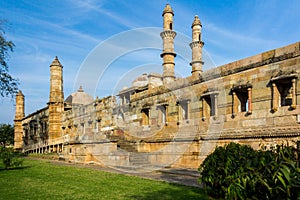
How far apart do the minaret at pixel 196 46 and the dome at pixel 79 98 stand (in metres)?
19.0

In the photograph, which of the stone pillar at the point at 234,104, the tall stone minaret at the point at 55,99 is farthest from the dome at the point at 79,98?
the stone pillar at the point at 234,104

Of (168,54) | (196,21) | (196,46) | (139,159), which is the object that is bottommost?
(139,159)

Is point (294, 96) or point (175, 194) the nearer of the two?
point (175, 194)

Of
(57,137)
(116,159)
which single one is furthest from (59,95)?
(116,159)

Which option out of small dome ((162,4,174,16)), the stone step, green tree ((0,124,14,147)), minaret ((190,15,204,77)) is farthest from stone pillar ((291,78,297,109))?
green tree ((0,124,14,147))

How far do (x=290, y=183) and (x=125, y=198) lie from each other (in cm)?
413

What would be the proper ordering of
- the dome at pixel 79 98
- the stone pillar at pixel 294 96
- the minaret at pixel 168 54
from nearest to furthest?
the stone pillar at pixel 294 96 → the minaret at pixel 168 54 → the dome at pixel 79 98

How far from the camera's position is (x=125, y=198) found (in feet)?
20.8

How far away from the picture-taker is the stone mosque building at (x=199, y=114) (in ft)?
32.7

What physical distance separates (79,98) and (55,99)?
1089 centimetres

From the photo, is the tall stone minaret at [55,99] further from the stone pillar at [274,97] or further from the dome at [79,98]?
the stone pillar at [274,97]

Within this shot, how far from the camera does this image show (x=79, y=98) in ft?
131

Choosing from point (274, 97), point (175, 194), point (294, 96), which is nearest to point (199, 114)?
point (274, 97)

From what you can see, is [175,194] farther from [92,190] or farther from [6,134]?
[6,134]
